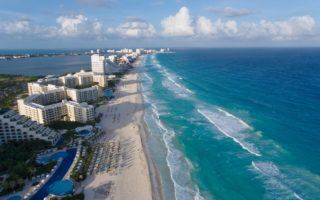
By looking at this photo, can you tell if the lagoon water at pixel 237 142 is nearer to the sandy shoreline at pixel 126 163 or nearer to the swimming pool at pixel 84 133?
the sandy shoreline at pixel 126 163

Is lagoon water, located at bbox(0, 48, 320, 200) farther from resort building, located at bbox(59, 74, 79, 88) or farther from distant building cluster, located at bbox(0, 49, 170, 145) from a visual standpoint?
resort building, located at bbox(59, 74, 79, 88)

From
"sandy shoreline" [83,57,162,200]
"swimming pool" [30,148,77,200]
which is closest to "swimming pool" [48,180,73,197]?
"swimming pool" [30,148,77,200]

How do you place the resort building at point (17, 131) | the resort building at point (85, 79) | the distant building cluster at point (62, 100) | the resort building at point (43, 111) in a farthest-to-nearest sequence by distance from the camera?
the resort building at point (85, 79) < the distant building cluster at point (62, 100) < the resort building at point (43, 111) < the resort building at point (17, 131)

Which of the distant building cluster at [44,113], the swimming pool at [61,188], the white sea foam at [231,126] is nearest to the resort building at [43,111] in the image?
the distant building cluster at [44,113]

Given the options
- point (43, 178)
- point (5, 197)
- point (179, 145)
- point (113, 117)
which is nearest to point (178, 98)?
point (113, 117)

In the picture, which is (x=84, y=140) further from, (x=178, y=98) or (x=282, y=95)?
(x=282, y=95)
